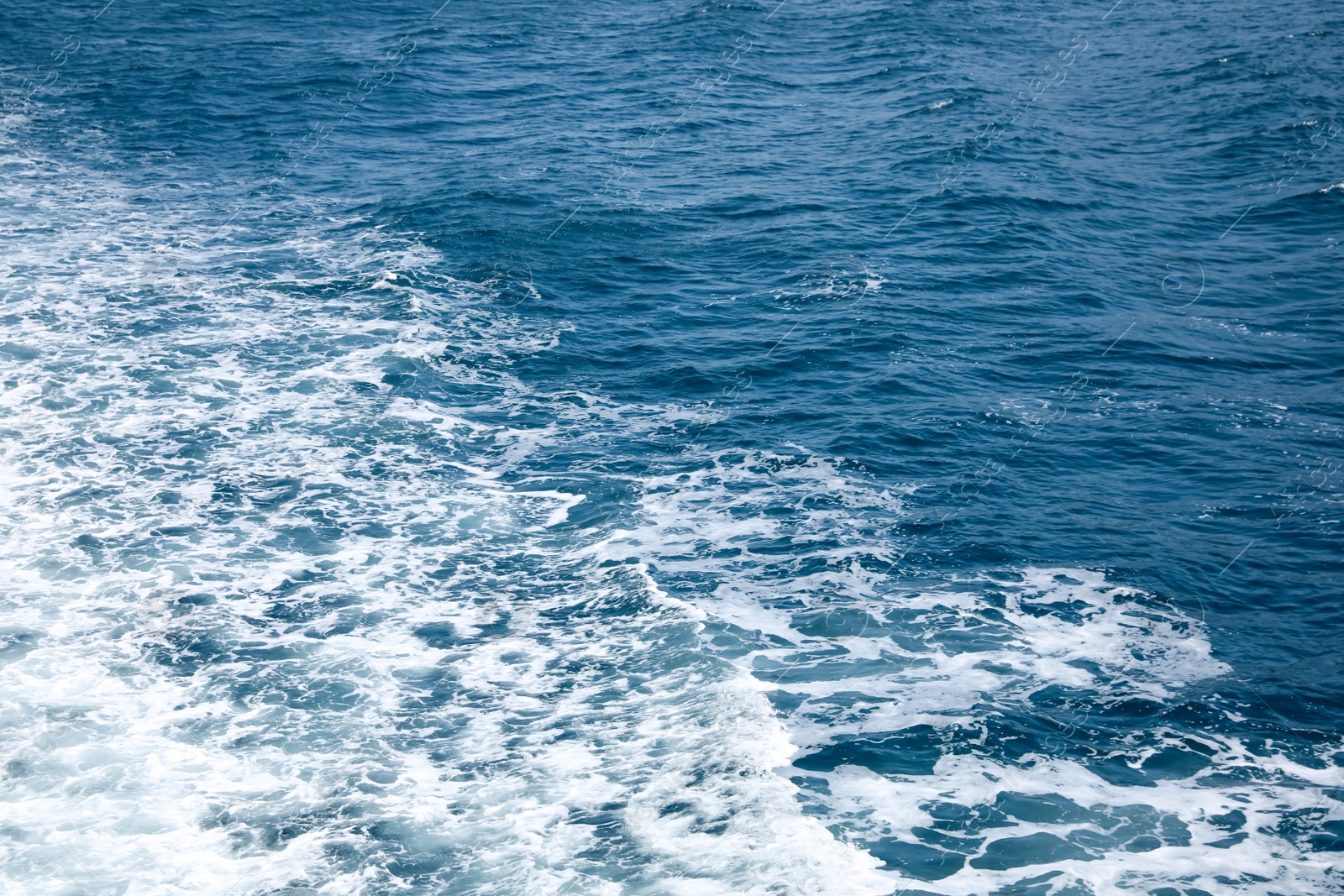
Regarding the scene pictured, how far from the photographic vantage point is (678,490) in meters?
25.0

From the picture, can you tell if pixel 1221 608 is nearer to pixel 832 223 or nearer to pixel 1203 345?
pixel 1203 345

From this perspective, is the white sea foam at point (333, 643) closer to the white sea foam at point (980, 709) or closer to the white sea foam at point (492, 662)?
the white sea foam at point (492, 662)

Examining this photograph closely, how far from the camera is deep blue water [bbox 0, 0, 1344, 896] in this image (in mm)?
17094

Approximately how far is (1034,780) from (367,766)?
10.4 metres

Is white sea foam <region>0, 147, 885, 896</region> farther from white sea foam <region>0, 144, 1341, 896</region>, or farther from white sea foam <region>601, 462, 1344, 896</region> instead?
white sea foam <region>601, 462, 1344, 896</region>

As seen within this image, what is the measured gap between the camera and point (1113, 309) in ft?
104

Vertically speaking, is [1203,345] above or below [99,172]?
below

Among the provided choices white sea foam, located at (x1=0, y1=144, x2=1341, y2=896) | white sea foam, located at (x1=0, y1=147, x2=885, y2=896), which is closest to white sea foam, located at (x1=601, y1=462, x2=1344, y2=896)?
white sea foam, located at (x1=0, y1=144, x2=1341, y2=896)

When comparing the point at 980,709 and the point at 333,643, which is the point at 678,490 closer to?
the point at 333,643

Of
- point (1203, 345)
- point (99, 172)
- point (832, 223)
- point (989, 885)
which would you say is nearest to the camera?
point (989, 885)

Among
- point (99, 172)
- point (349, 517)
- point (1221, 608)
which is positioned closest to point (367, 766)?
point (349, 517)

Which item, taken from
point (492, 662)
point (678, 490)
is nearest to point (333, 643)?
point (492, 662)

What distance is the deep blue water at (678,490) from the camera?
17094 millimetres

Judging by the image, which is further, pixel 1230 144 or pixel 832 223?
pixel 1230 144
